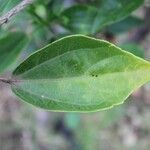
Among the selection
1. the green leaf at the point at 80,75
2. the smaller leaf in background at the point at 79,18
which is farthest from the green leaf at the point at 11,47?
the green leaf at the point at 80,75

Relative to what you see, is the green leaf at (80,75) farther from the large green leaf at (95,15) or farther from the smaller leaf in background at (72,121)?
the smaller leaf in background at (72,121)

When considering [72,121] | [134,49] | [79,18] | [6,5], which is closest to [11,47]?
[79,18]

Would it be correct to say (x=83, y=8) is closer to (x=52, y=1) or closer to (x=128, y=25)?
(x=52, y=1)

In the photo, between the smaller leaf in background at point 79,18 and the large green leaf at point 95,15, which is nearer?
the large green leaf at point 95,15

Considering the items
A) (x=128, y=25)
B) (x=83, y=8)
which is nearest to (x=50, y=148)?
(x=128, y=25)

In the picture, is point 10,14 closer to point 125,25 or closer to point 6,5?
point 6,5

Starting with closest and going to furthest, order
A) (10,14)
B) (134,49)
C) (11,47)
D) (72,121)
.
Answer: (10,14) → (11,47) → (134,49) → (72,121)

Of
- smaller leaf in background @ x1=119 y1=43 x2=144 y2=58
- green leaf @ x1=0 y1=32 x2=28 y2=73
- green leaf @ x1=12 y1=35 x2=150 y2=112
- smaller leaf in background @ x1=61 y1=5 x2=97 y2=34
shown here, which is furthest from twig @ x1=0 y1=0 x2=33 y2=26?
smaller leaf in background @ x1=119 y1=43 x2=144 y2=58
